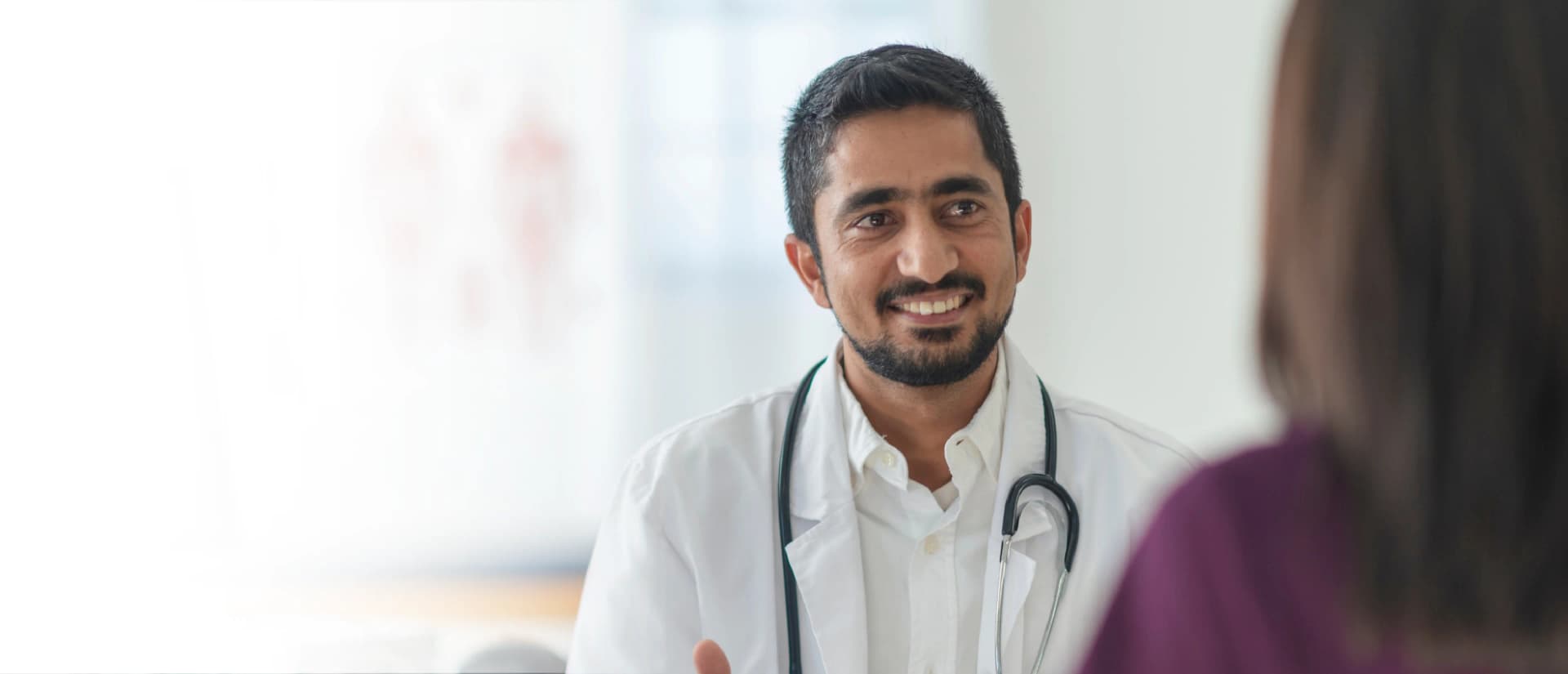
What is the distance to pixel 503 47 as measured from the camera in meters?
2.99

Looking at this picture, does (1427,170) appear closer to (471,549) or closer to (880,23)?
(880,23)

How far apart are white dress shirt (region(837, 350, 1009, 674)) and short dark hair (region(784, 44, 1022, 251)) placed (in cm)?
25

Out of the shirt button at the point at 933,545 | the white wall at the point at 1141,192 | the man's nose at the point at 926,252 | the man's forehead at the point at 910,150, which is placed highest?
the white wall at the point at 1141,192

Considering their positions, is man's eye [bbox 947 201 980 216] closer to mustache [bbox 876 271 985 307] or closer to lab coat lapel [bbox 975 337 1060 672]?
mustache [bbox 876 271 985 307]

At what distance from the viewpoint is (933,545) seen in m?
1.42

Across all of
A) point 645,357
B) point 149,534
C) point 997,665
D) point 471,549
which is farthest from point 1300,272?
point 149,534

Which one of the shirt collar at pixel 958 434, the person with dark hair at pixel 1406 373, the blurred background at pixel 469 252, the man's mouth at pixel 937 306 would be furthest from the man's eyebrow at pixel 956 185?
the blurred background at pixel 469 252

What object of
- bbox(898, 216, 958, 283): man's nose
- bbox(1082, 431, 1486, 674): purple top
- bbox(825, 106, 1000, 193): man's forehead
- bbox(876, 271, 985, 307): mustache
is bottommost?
bbox(1082, 431, 1486, 674): purple top

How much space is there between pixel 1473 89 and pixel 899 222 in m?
1.00

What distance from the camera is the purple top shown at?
0.54 meters

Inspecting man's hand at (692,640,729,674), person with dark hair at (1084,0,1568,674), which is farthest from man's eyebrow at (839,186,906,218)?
person with dark hair at (1084,0,1568,674)

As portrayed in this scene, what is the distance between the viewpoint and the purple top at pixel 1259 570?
0.54 meters

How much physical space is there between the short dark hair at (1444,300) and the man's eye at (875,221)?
97 centimetres

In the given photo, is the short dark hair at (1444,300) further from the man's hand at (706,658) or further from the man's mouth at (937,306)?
the man's mouth at (937,306)
